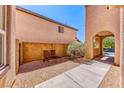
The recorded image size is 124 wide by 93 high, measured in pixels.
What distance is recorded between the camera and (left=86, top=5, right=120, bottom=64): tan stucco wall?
9711 millimetres

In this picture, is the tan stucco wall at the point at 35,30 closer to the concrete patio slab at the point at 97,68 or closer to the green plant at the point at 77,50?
the green plant at the point at 77,50

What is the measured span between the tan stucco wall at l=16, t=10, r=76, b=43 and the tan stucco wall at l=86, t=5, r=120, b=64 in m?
4.16

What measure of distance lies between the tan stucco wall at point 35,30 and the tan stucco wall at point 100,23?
4164 mm

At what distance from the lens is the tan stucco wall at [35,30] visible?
10.3m

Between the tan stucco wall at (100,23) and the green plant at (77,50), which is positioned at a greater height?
the tan stucco wall at (100,23)

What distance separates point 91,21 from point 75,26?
282 inches

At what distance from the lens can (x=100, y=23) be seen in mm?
10930

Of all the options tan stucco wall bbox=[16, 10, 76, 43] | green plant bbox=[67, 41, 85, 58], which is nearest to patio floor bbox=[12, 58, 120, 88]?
tan stucco wall bbox=[16, 10, 76, 43]

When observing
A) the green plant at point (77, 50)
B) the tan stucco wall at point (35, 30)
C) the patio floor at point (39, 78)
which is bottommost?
the patio floor at point (39, 78)

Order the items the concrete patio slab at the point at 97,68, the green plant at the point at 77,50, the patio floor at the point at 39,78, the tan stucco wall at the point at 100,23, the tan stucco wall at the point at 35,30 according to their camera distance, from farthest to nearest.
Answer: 1. the green plant at the point at 77,50
2. the tan stucco wall at the point at 35,30
3. the tan stucco wall at the point at 100,23
4. the concrete patio slab at the point at 97,68
5. the patio floor at the point at 39,78

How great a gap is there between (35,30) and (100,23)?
6.12m

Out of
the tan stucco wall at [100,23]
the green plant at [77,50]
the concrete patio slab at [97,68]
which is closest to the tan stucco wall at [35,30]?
the green plant at [77,50]
